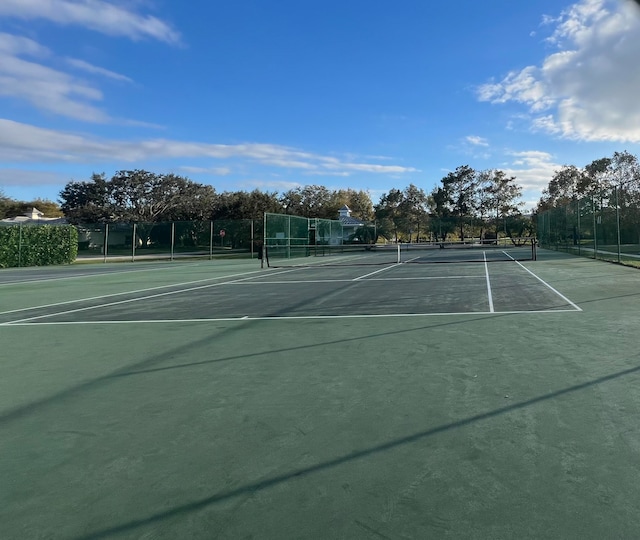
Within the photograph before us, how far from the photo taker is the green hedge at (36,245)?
1131 inches

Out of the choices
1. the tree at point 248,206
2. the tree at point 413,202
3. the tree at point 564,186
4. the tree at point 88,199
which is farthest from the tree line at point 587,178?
the tree at point 88,199

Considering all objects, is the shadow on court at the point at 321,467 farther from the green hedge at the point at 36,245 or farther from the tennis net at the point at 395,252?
the green hedge at the point at 36,245

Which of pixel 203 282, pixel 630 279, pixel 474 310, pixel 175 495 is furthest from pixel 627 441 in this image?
pixel 203 282

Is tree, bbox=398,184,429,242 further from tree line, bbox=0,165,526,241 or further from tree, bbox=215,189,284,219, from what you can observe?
tree, bbox=215,189,284,219

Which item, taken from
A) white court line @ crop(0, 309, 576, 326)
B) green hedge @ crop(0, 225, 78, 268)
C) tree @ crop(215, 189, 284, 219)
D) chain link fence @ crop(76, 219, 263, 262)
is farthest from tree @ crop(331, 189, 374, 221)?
white court line @ crop(0, 309, 576, 326)

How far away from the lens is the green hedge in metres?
28.7

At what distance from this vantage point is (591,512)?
2.42 meters

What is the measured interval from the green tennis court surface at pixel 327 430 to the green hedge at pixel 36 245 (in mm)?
25463

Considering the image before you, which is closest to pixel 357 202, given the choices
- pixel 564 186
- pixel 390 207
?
pixel 390 207

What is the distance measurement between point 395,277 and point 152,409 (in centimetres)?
1253

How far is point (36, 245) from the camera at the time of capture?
30.0 metres

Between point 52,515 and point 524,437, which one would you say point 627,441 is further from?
point 52,515

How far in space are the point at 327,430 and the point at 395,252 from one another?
35.5m

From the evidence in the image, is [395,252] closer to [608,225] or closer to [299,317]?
[608,225]
